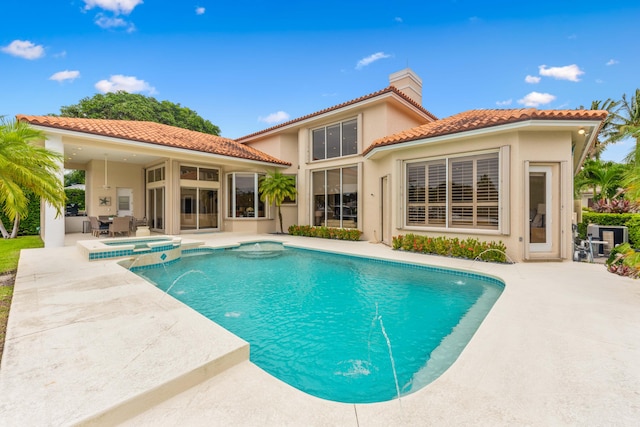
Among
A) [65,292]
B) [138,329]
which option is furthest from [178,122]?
[138,329]

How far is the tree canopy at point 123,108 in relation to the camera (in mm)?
32031

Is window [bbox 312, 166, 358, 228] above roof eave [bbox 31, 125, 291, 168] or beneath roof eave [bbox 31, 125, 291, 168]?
beneath

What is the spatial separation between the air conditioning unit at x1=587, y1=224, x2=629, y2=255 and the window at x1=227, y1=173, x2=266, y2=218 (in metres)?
15.6

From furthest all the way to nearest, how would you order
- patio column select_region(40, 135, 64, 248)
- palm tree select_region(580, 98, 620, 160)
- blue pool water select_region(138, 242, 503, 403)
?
palm tree select_region(580, 98, 620, 160) → patio column select_region(40, 135, 64, 248) → blue pool water select_region(138, 242, 503, 403)

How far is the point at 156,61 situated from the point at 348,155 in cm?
1926

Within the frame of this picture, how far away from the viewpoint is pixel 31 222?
17.0 m

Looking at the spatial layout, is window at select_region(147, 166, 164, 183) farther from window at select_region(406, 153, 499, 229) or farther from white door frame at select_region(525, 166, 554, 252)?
white door frame at select_region(525, 166, 554, 252)


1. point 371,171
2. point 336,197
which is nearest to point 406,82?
point 371,171

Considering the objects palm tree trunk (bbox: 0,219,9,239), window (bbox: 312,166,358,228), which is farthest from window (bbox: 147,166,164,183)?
window (bbox: 312,166,358,228)

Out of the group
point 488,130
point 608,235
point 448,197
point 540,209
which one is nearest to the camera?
point 488,130


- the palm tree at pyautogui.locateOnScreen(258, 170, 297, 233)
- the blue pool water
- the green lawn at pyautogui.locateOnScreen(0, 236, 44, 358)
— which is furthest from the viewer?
the palm tree at pyautogui.locateOnScreen(258, 170, 297, 233)

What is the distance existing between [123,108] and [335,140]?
29033mm

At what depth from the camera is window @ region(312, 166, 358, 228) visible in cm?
1520

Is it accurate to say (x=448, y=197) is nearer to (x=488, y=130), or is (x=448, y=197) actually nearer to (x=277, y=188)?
(x=488, y=130)
